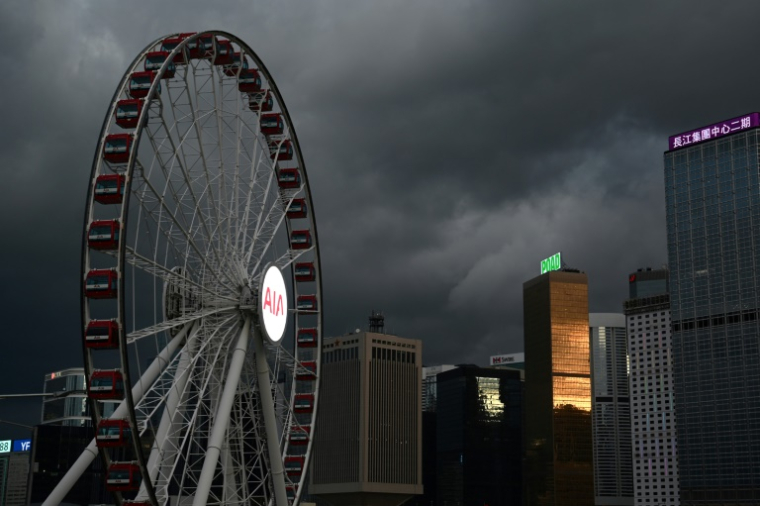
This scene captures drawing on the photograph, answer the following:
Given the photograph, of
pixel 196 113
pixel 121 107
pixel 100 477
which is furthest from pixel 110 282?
pixel 100 477

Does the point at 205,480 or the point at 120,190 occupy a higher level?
the point at 120,190

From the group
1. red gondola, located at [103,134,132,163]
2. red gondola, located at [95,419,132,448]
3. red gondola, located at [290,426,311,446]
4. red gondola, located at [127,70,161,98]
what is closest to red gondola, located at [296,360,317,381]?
red gondola, located at [290,426,311,446]

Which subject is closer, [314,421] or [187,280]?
[187,280]

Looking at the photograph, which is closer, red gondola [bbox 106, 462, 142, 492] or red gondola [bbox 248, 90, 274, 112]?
red gondola [bbox 106, 462, 142, 492]

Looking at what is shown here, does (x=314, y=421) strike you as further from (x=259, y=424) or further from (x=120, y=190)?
(x=120, y=190)

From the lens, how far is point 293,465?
6656 cm

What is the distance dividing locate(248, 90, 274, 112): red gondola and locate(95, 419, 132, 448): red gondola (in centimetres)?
2599

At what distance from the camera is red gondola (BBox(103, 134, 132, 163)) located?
170 ft

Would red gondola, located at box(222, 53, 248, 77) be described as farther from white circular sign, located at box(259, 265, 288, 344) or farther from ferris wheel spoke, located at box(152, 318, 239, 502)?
ferris wheel spoke, located at box(152, 318, 239, 502)

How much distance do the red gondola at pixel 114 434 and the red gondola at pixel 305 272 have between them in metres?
24.6

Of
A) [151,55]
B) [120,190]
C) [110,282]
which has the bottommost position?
[110,282]

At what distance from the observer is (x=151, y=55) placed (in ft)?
184

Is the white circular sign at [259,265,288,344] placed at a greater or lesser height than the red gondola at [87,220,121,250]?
lesser

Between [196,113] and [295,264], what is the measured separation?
16.3m
